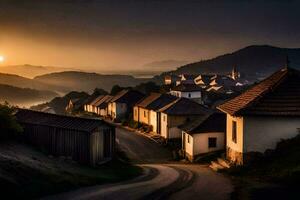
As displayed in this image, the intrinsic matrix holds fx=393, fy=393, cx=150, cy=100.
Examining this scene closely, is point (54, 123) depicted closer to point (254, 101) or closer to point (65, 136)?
point (65, 136)

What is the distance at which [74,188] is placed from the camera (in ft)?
64.6

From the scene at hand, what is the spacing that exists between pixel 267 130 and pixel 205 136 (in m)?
15.1

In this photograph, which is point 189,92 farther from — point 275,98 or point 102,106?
point 275,98

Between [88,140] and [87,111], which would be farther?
[87,111]

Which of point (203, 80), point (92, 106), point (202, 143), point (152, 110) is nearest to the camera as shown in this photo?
point (202, 143)

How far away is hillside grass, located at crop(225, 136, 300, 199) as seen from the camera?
19000 mm

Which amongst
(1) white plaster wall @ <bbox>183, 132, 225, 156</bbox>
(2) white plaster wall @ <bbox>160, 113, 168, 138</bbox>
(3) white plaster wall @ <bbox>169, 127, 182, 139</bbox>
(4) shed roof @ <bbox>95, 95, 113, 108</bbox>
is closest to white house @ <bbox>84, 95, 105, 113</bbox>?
(4) shed roof @ <bbox>95, 95, 113, 108</bbox>

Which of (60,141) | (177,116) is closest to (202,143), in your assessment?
(177,116)

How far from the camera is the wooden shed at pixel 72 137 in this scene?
27094 mm

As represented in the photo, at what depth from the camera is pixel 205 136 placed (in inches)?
1645

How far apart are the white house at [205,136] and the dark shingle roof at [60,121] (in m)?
15.5

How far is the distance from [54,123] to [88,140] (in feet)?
11.5

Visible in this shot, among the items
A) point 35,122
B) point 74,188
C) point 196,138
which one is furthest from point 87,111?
point 74,188

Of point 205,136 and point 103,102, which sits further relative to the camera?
point 103,102
